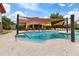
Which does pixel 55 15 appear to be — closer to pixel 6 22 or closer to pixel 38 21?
pixel 38 21

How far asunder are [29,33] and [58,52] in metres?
0.57

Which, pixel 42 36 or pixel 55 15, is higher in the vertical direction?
pixel 55 15

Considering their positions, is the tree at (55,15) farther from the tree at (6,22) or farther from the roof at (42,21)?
the tree at (6,22)

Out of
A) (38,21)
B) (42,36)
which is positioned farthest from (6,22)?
(42,36)

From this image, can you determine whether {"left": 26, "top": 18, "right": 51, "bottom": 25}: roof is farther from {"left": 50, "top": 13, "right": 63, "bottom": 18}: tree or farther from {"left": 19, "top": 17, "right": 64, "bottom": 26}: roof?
{"left": 50, "top": 13, "right": 63, "bottom": 18}: tree

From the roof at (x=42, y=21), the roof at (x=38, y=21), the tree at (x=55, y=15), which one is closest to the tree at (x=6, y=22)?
the roof at (x=42, y=21)

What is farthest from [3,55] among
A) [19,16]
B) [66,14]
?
[66,14]

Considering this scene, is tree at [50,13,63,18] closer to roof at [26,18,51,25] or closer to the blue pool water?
roof at [26,18,51,25]

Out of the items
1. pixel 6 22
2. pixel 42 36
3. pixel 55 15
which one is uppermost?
pixel 55 15

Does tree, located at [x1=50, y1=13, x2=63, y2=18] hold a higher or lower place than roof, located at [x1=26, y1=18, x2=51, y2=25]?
higher

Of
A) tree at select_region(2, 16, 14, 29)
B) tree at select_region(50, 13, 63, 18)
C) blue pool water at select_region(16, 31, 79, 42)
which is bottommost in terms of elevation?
blue pool water at select_region(16, 31, 79, 42)

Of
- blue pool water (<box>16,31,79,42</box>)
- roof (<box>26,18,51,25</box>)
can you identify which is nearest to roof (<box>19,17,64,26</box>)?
roof (<box>26,18,51,25</box>)

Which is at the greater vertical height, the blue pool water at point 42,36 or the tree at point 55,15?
the tree at point 55,15

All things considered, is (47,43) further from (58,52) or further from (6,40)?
(6,40)
